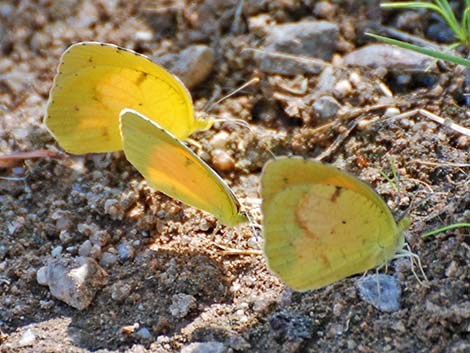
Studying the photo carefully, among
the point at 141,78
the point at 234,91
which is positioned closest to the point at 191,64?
the point at 234,91

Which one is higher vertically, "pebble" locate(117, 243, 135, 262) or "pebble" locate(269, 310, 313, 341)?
"pebble" locate(269, 310, 313, 341)

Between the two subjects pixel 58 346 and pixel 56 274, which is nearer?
pixel 58 346

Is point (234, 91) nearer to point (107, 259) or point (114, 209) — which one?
A: point (114, 209)

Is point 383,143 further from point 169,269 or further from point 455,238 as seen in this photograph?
point 169,269

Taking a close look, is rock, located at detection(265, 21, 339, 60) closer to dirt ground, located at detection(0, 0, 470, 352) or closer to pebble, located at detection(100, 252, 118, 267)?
dirt ground, located at detection(0, 0, 470, 352)

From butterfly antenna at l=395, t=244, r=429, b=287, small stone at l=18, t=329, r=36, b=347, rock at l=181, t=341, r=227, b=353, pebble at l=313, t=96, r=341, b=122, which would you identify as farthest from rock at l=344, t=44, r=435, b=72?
small stone at l=18, t=329, r=36, b=347

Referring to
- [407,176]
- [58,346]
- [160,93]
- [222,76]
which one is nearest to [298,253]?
[407,176]

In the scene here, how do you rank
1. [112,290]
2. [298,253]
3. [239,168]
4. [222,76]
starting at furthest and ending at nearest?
[222,76] < [239,168] < [112,290] < [298,253]
